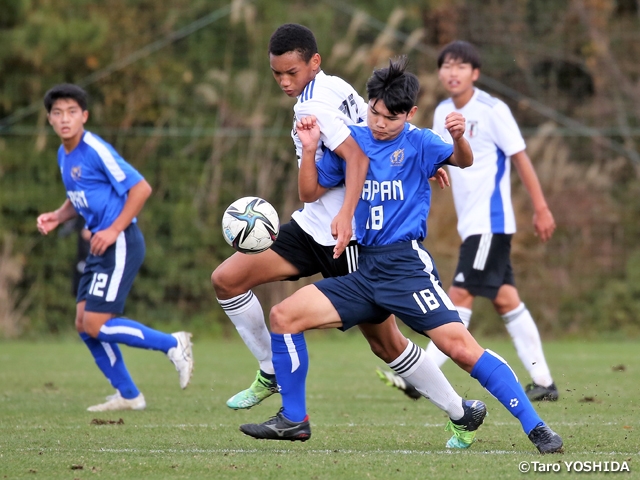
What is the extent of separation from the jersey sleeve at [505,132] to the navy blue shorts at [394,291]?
95.9 inches

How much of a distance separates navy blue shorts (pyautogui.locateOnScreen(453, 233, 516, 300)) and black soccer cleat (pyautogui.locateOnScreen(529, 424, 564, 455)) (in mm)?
2431

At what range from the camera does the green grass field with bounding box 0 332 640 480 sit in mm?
4129

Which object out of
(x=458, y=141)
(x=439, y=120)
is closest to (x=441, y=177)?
(x=458, y=141)

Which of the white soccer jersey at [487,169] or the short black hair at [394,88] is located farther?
the white soccer jersey at [487,169]

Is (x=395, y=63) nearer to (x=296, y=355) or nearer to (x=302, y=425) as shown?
(x=296, y=355)

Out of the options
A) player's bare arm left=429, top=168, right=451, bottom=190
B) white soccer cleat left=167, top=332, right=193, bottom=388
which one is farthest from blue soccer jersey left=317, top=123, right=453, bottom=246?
white soccer cleat left=167, top=332, right=193, bottom=388

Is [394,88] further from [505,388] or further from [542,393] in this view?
[542,393]

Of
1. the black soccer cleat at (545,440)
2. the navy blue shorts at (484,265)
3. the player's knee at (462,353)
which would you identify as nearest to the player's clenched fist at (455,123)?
the player's knee at (462,353)

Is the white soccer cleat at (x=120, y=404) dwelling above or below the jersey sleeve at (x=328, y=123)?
below

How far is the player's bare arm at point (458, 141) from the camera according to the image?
170 inches

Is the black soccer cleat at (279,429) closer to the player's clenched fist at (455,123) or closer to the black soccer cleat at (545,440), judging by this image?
the black soccer cleat at (545,440)

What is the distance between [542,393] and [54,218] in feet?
11.6

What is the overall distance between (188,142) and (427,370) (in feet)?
28.1

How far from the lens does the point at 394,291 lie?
14.6 ft
